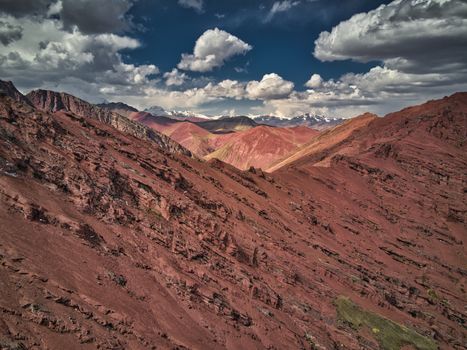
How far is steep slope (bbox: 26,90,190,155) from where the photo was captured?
158 metres

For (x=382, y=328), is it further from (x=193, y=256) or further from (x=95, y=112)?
(x=95, y=112)

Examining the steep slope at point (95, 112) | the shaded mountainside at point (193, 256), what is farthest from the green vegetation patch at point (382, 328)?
the steep slope at point (95, 112)

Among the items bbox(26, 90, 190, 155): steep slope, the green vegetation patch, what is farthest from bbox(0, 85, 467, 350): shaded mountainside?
bbox(26, 90, 190, 155): steep slope

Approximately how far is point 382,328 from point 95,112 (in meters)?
162

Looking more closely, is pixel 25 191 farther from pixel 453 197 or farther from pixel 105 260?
pixel 453 197

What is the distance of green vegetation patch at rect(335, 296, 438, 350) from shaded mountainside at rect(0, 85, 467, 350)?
0.14 m

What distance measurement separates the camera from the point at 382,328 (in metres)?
33.1

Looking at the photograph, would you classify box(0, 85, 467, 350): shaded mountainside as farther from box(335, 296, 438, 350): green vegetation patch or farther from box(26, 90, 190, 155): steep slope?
box(26, 90, 190, 155): steep slope

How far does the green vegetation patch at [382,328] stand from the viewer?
31.9 meters

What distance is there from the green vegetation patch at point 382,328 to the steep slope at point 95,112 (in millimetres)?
115794

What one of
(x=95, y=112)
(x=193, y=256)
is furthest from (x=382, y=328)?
(x=95, y=112)

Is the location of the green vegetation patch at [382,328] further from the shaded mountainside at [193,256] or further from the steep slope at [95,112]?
the steep slope at [95,112]

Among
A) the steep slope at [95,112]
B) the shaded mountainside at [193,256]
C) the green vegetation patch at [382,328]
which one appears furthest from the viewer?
the steep slope at [95,112]

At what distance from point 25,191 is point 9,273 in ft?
19.7
